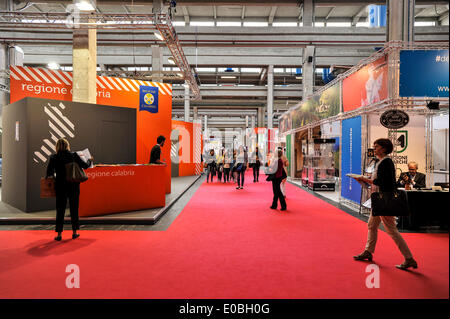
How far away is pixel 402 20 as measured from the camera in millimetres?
6383

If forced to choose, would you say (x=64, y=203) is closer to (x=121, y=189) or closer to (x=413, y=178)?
(x=121, y=189)

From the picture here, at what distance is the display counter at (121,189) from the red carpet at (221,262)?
88cm

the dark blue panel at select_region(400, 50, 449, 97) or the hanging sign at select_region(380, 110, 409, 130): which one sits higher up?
the dark blue panel at select_region(400, 50, 449, 97)

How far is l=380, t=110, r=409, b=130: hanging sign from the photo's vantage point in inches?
217

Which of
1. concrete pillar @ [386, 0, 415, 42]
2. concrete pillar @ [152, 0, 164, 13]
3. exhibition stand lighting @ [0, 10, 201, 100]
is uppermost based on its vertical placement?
concrete pillar @ [152, 0, 164, 13]

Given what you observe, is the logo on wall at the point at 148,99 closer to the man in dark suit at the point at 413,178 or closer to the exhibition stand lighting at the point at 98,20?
the exhibition stand lighting at the point at 98,20

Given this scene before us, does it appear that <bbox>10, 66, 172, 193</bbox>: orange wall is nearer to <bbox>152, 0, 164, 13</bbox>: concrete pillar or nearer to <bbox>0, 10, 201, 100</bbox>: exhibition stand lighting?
<bbox>0, 10, 201, 100</bbox>: exhibition stand lighting

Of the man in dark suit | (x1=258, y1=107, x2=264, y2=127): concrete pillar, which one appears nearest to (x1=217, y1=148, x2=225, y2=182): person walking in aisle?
the man in dark suit

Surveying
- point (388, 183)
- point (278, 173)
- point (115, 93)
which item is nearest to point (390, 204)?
point (388, 183)

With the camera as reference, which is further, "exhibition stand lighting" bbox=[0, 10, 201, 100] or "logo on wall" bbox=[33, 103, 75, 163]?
"exhibition stand lighting" bbox=[0, 10, 201, 100]

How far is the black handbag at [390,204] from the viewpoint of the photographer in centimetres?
306

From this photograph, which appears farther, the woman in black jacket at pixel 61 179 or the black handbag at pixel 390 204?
the woman in black jacket at pixel 61 179

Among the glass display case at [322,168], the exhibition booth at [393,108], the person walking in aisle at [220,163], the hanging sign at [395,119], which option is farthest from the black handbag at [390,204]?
the person walking in aisle at [220,163]

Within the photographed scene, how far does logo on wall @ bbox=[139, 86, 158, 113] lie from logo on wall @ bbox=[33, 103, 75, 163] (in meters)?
3.06
